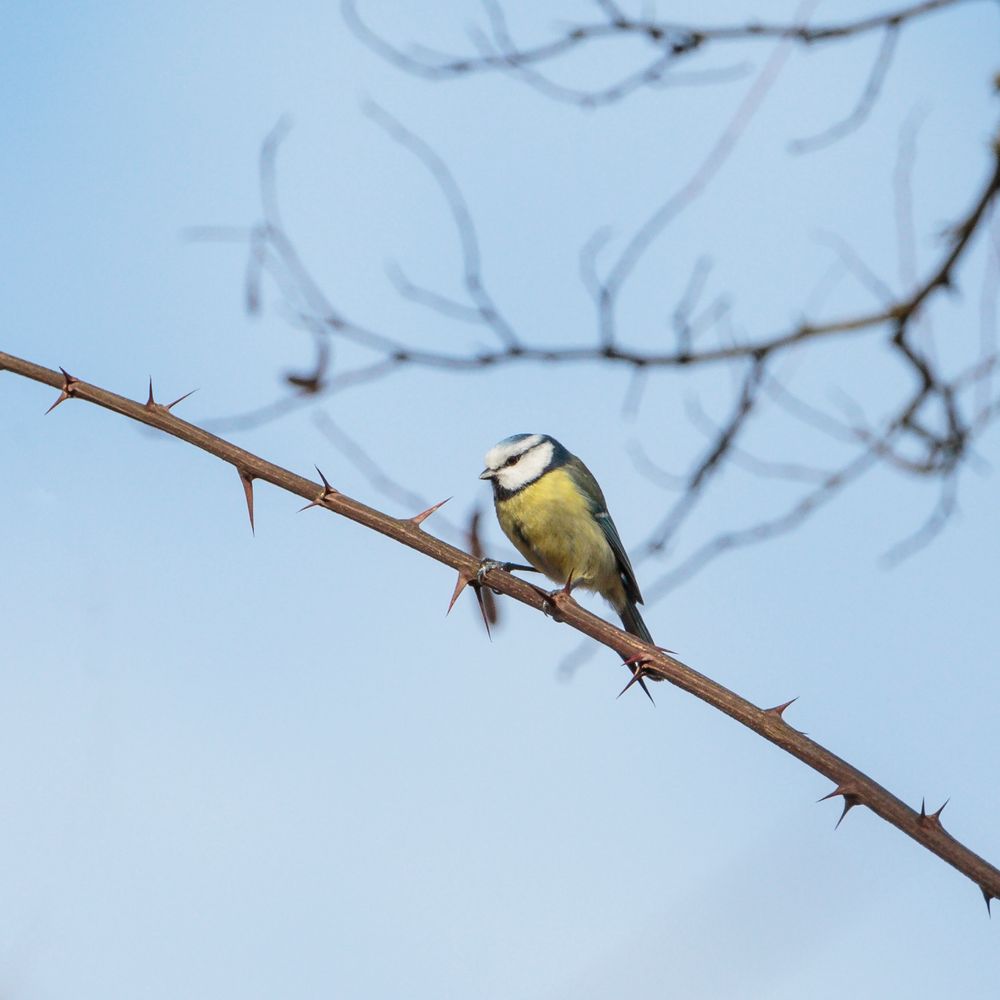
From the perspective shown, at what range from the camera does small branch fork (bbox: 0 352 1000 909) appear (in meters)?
1.97

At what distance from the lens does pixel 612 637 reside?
2.24 m

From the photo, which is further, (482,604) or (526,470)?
(526,470)

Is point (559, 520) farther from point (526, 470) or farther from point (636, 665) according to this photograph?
point (636, 665)

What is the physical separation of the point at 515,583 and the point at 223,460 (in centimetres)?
71

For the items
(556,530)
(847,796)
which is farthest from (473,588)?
(556,530)

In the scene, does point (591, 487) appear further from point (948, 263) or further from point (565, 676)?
point (948, 263)

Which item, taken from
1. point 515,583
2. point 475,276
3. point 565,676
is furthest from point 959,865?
point 475,276

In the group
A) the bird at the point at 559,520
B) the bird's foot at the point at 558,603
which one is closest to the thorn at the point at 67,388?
the bird's foot at the point at 558,603

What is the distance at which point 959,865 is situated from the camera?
1892 mm

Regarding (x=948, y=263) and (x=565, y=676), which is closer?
(x=948, y=263)

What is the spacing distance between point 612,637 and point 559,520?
12.1ft

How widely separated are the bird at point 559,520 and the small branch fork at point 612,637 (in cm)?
349

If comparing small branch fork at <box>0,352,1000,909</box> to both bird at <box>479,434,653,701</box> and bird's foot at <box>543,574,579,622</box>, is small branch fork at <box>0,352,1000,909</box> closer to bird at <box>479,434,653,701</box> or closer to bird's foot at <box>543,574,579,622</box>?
bird's foot at <box>543,574,579,622</box>

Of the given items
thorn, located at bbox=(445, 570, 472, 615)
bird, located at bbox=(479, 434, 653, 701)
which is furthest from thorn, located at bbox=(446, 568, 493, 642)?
bird, located at bbox=(479, 434, 653, 701)
